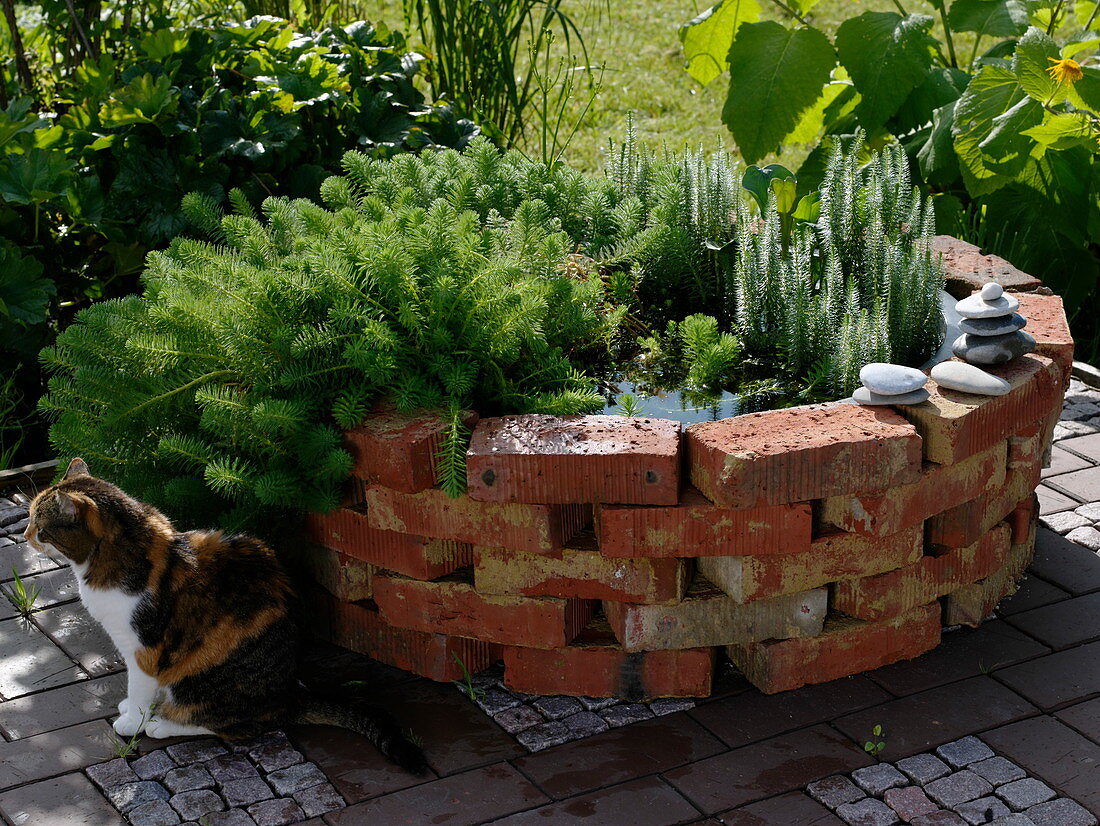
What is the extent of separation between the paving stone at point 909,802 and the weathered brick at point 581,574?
65 cm

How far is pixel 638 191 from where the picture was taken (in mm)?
4102

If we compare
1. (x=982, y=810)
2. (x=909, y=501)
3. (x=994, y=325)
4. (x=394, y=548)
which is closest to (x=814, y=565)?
(x=909, y=501)

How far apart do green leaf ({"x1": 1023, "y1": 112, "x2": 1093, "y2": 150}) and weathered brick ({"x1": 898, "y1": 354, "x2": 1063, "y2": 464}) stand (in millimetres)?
1329

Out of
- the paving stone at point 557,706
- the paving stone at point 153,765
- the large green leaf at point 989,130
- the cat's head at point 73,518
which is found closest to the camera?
the cat's head at point 73,518

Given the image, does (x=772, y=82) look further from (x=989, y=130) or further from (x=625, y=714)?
(x=625, y=714)

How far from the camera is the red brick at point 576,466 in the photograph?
275 centimetres

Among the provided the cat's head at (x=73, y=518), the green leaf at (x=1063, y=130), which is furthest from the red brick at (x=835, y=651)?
the green leaf at (x=1063, y=130)

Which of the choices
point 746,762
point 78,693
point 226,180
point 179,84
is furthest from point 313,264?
point 179,84

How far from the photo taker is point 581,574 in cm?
294

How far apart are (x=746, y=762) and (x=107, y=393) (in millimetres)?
1821

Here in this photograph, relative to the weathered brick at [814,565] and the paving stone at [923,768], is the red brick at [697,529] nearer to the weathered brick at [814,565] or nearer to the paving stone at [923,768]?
the weathered brick at [814,565]

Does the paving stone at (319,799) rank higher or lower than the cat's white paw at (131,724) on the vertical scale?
lower

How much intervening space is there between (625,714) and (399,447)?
2.89 feet

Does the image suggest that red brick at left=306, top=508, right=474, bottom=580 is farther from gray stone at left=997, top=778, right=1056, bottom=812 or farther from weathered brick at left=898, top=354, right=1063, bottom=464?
gray stone at left=997, top=778, right=1056, bottom=812
